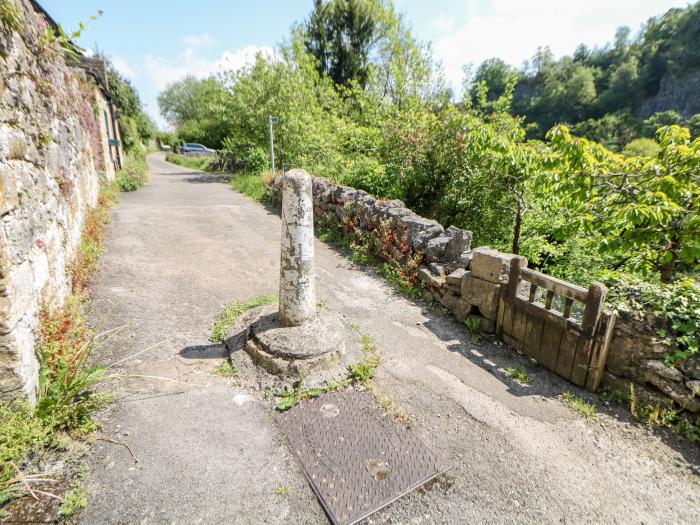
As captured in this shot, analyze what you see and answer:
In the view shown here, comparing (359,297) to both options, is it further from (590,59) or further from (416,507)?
(590,59)

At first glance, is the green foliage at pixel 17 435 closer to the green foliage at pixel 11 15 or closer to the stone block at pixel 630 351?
the green foliage at pixel 11 15

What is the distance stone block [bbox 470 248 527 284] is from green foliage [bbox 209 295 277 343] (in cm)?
272

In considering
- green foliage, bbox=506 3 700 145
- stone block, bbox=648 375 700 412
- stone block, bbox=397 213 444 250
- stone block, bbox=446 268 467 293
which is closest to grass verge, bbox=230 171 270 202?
stone block, bbox=397 213 444 250

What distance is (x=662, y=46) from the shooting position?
57000 millimetres

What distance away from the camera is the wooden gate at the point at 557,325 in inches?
131

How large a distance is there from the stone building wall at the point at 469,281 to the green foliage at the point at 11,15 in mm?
5026

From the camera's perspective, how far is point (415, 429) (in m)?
2.94

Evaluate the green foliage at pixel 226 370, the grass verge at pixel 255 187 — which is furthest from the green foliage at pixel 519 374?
the grass verge at pixel 255 187

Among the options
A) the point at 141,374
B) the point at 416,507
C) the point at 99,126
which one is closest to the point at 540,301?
the point at 416,507

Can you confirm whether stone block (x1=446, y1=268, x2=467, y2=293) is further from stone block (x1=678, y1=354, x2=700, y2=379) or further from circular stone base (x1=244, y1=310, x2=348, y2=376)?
stone block (x1=678, y1=354, x2=700, y2=379)

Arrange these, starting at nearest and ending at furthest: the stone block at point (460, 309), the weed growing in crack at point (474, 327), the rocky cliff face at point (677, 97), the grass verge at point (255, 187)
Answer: the weed growing in crack at point (474, 327)
the stone block at point (460, 309)
the grass verge at point (255, 187)
the rocky cliff face at point (677, 97)

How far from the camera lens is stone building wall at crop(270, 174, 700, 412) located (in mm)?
3068

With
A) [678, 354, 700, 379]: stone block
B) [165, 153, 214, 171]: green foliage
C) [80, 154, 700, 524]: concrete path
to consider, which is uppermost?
[165, 153, 214, 171]: green foliage

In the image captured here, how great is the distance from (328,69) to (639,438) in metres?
26.8
